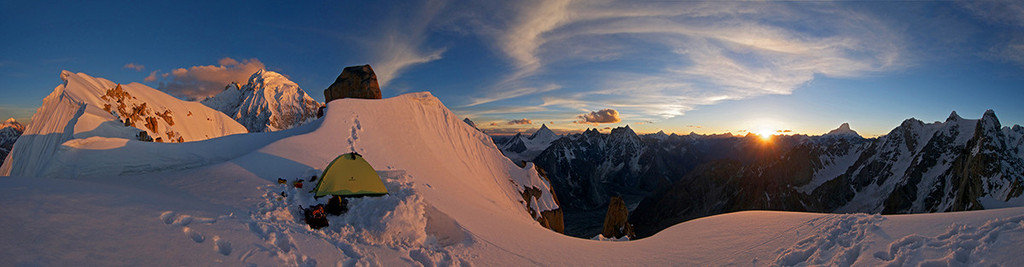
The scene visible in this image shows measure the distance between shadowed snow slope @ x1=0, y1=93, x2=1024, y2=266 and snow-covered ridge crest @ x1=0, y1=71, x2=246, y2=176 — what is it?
11.2 m

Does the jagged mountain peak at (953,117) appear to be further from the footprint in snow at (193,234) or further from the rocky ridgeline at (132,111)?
the rocky ridgeline at (132,111)

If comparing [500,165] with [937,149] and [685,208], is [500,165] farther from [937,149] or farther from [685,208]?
[937,149]

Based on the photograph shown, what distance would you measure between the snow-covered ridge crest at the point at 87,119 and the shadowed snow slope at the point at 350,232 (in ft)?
36.8

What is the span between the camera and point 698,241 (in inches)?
419

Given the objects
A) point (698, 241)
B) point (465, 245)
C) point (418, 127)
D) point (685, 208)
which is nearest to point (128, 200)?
point (465, 245)

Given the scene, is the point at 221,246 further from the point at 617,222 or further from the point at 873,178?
the point at 873,178

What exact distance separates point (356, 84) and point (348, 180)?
40.0m

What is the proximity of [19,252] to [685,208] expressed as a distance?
185 metres

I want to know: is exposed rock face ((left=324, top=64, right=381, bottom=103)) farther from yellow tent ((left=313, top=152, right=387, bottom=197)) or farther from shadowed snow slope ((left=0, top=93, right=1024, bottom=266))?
yellow tent ((left=313, top=152, right=387, bottom=197))

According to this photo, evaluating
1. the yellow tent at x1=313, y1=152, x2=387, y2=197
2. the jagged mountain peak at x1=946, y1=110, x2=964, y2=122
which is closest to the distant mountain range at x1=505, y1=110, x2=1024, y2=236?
the jagged mountain peak at x1=946, y1=110, x2=964, y2=122

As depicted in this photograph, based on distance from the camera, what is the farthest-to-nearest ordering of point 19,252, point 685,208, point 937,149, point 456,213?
point 685,208, point 937,149, point 456,213, point 19,252

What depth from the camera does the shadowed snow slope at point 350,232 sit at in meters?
5.54

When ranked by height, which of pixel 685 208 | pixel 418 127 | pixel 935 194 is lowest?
pixel 685 208

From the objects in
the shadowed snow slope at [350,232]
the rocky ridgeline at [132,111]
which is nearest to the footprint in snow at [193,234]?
the shadowed snow slope at [350,232]
